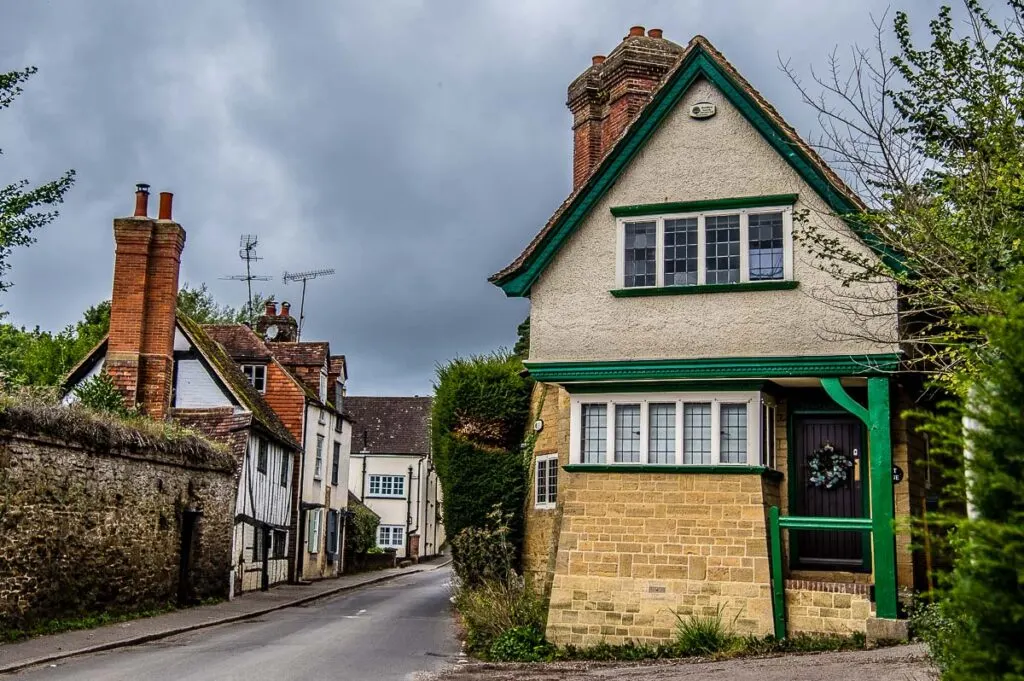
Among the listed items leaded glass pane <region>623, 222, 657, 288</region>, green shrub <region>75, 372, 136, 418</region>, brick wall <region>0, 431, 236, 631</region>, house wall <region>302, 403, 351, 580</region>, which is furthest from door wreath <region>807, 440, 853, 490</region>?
house wall <region>302, 403, 351, 580</region>

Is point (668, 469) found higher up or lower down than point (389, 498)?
higher up

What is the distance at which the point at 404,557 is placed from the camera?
52.3m

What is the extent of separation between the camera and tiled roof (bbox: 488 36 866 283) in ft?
50.0

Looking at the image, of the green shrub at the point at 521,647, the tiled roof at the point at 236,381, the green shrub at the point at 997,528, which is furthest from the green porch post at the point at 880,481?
the tiled roof at the point at 236,381

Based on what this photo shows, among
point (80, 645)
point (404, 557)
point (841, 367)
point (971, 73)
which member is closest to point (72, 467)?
point (80, 645)

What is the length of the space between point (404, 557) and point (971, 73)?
44361 millimetres

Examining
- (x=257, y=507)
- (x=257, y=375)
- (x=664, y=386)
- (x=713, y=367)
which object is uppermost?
(x=257, y=375)

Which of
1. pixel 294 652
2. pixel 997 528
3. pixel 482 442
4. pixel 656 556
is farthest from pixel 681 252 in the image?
pixel 997 528

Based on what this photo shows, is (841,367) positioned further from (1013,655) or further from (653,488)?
(1013,655)

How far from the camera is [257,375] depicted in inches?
1367

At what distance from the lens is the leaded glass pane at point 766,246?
15430mm

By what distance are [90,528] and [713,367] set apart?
36.9 ft

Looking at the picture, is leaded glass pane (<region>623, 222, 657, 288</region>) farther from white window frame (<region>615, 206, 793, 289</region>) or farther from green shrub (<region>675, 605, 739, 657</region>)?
green shrub (<region>675, 605, 739, 657</region>)

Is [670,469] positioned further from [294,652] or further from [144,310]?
[144,310]
